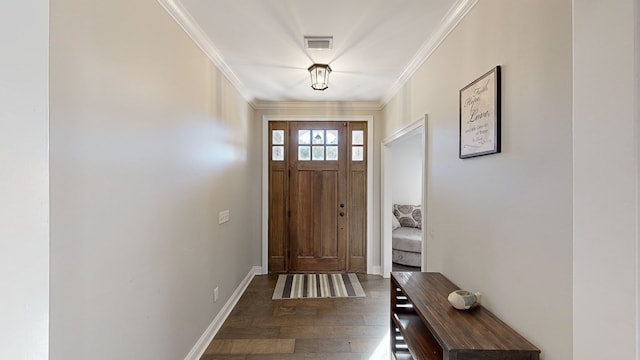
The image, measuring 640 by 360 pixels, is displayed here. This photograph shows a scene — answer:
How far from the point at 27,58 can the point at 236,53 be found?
7.66ft

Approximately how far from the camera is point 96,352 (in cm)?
129

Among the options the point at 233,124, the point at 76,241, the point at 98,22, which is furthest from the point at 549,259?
the point at 233,124

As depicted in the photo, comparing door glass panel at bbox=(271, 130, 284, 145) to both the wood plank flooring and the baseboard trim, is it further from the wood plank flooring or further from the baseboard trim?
the wood plank flooring

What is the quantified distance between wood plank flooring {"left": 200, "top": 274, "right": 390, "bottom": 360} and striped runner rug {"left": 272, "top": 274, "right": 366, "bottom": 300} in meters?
0.13

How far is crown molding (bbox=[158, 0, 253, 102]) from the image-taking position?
191cm

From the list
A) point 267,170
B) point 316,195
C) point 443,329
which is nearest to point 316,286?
point 316,195

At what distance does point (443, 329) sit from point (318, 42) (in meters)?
2.18

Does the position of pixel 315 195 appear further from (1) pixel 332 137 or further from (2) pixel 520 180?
(2) pixel 520 180

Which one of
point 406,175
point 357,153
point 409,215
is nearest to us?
point 357,153

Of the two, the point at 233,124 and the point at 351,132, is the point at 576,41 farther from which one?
the point at 351,132

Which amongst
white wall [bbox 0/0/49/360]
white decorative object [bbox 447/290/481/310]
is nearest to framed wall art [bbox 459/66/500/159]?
white decorative object [bbox 447/290/481/310]

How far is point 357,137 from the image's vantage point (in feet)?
15.1

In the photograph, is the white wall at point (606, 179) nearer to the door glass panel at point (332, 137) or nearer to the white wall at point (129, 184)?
the white wall at point (129, 184)

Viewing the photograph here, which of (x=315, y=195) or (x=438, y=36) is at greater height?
(x=438, y=36)
